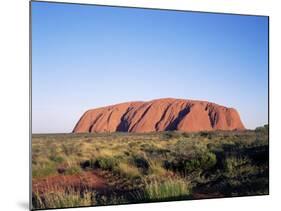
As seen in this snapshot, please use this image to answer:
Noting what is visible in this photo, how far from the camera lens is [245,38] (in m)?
7.23

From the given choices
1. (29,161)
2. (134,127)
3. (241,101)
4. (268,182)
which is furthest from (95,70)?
(268,182)

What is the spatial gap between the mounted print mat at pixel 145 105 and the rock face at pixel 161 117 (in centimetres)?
1

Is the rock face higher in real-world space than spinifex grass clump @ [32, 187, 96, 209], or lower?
higher

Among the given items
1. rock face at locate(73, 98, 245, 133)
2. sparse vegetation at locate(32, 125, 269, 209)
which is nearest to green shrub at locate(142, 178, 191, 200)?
sparse vegetation at locate(32, 125, 269, 209)

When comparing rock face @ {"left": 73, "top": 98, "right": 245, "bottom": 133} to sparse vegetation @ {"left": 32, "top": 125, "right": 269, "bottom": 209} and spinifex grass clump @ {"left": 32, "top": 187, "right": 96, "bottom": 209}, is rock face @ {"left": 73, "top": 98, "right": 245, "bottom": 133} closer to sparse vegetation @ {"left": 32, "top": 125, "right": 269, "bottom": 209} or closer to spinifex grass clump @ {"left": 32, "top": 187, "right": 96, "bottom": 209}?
sparse vegetation @ {"left": 32, "top": 125, "right": 269, "bottom": 209}

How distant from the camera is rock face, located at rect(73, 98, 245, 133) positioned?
6.50m

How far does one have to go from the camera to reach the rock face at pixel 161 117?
650 cm

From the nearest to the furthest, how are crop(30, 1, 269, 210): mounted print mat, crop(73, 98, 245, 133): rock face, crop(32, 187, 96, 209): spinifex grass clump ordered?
crop(32, 187, 96, 209): spinifex grass clump, crop(30, 1, 269, 210): mounted print mat, crop(73, 98, 245, 133): rock face

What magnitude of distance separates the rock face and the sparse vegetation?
9cm

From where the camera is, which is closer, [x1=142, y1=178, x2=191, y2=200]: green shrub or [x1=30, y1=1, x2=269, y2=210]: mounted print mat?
[x1=30, y1=1, x2=269, y2=210]: mounted print mat

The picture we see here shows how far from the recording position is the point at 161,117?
684 cm

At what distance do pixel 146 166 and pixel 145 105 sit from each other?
2.36 feet

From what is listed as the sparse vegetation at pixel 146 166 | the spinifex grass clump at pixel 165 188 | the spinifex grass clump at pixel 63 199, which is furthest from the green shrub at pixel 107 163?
the spinifex grass clump at pixel 165 188

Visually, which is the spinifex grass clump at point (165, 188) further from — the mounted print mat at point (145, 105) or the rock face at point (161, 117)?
the rock face at point (161, 117)
